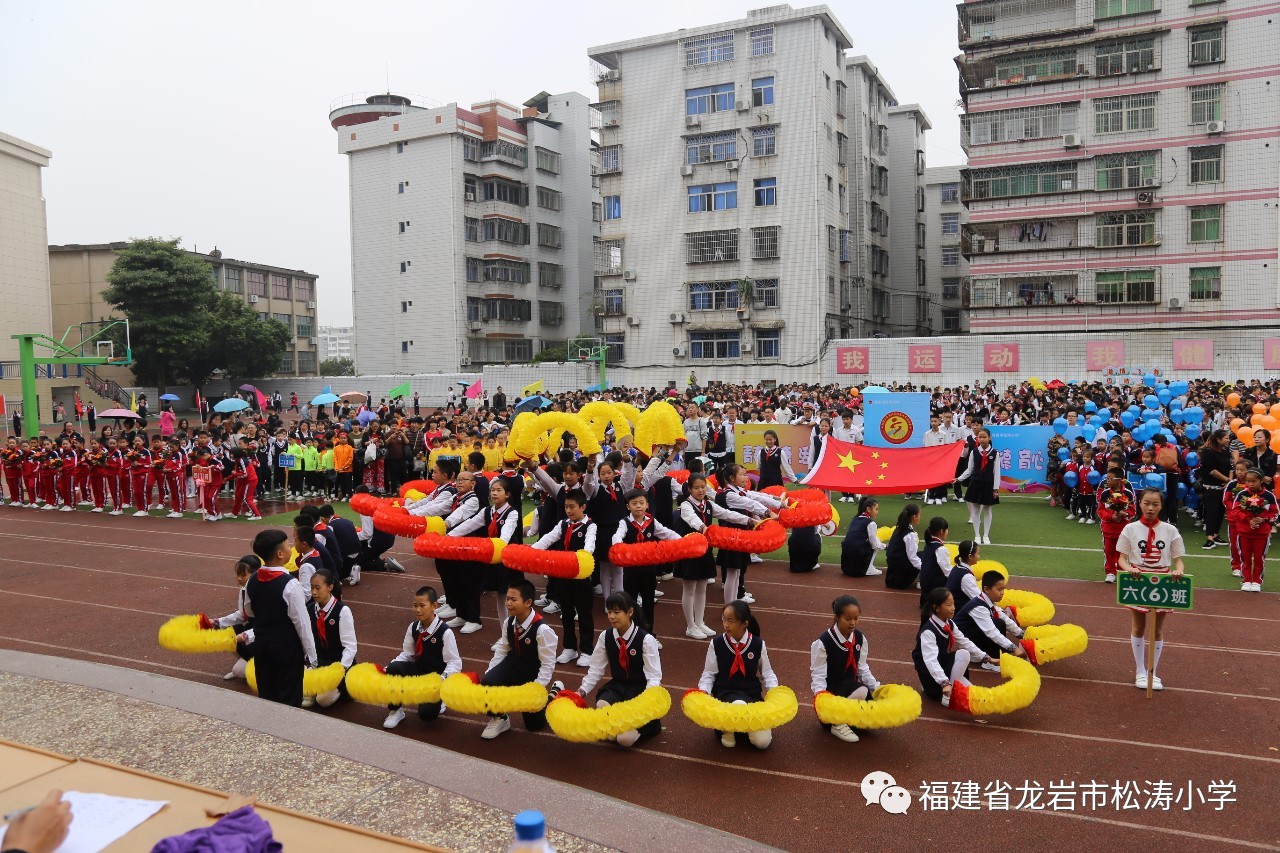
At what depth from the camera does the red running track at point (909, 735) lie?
5492mm

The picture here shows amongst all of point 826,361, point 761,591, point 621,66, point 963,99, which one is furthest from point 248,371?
point 761,591

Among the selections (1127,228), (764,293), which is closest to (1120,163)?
(1127,228)

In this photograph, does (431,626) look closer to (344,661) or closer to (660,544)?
(344,661)

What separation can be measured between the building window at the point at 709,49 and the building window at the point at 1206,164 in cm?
1975

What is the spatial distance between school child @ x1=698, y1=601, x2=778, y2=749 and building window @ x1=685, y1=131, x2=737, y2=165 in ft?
124

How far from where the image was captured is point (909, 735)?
6.77m

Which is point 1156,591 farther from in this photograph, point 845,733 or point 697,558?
point 697,558

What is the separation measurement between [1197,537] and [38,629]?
15.9 metres

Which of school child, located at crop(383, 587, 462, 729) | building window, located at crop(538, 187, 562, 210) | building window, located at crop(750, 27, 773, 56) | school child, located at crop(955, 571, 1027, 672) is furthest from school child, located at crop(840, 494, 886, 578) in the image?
building window, located at crop(538, 187, 562, 210)

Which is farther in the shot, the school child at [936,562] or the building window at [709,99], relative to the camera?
the building window at [709,99]

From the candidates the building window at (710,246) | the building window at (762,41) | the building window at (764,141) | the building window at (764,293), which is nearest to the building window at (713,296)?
the building window at (764,293)

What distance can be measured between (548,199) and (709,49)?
15.2m

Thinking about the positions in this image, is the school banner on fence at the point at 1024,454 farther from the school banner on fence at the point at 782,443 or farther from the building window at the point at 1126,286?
the building window at the point at 1126,286

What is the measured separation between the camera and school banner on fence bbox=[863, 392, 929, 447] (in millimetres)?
18531
